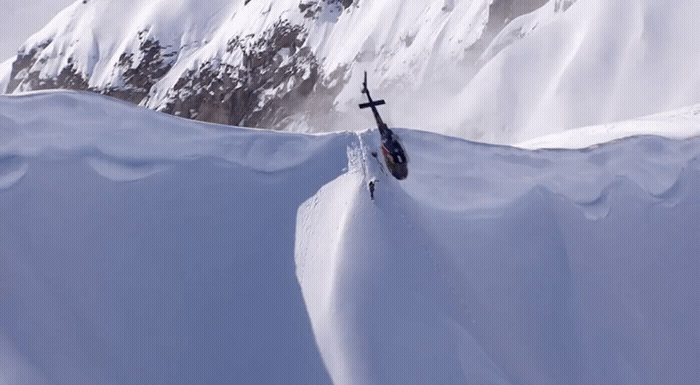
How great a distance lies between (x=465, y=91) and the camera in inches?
1618

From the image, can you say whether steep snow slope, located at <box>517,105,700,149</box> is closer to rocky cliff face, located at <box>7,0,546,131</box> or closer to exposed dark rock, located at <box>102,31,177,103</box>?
rocky cliff face, located at <box>7,0,546,131</box>

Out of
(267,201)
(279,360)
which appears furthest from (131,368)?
(267,201)

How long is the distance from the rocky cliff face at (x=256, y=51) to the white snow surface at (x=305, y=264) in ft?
105

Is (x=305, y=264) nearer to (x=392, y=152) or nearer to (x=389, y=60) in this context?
(x=392, y=152)

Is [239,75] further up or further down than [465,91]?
further up

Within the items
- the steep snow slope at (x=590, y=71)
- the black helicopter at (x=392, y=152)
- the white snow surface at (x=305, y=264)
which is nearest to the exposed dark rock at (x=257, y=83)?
the steep snow slope at (x=590, y=71)

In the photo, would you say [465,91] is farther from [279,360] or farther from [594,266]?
[279,360]

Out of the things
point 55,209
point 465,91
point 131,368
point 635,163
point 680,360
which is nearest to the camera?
point 131,368

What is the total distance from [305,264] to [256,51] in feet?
175

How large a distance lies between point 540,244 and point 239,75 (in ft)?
176

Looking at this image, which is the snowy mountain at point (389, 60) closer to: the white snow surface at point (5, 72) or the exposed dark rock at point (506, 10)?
the exposed dark rock at point (506, 10)

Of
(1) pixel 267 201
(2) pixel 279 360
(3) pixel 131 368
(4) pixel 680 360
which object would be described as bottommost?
(4) pixel 680 360

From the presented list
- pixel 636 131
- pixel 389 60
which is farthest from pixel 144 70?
pixel 636 131

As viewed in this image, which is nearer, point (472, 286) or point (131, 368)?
point (131, 368)
